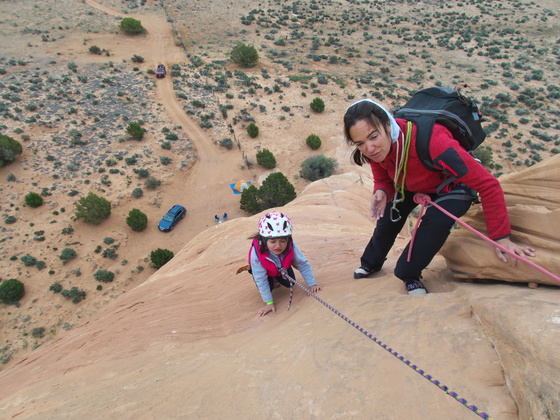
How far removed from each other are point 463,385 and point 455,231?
2307 mm

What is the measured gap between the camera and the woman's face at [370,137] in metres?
2.64

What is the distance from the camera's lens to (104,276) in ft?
49.2

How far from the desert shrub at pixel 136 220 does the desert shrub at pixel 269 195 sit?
5.75m

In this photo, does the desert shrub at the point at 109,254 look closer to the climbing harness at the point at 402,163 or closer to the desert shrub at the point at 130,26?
the climbing harness at the point at 402,163

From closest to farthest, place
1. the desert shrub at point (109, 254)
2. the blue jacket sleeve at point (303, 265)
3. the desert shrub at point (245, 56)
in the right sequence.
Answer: the blue jacket sleeve at point (303, 265) → the desert shrub at point (109, 254) → the desert shrub at point (245, 56)

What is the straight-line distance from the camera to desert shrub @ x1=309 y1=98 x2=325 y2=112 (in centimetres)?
2577

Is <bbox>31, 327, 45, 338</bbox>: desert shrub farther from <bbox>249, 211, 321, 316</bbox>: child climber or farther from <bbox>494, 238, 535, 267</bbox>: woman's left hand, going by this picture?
<bbox>494, 238, 535, 267</bbox>: woman's left hand

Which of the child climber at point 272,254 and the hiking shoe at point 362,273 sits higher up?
the child climber at point 272,254

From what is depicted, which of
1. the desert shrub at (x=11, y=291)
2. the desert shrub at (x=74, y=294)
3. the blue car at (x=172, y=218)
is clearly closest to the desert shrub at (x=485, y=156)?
the blue car at (x=172, y=218)

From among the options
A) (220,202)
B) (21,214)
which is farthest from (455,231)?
(21,214)

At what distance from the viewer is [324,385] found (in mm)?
2473

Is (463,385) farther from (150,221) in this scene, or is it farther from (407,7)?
(407,7)

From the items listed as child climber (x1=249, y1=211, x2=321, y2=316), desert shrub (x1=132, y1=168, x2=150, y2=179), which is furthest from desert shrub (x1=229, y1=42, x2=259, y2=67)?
child climber (x1=249, y1=211, x2=321, y2=316)

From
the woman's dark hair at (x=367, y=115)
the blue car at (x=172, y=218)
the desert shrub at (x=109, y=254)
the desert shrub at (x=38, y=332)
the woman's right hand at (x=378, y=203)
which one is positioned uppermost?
the woman's dark hair at (x=367, y=115)
